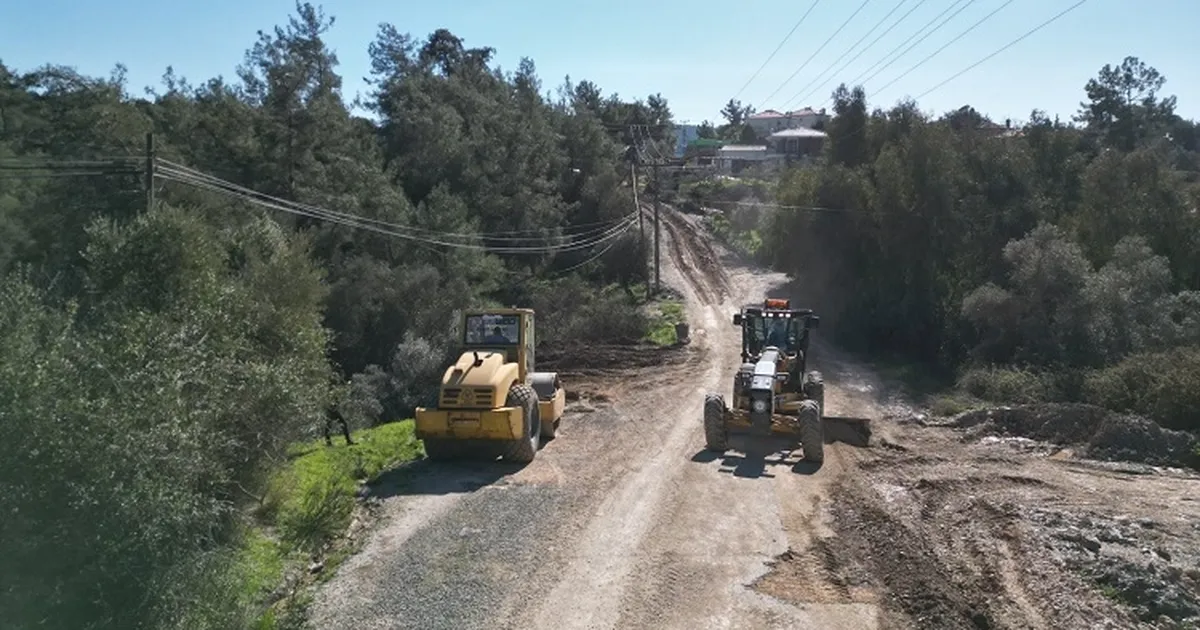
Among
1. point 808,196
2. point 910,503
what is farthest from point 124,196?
point 808,196

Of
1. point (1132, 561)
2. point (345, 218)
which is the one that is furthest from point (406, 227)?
point (1132, 561)

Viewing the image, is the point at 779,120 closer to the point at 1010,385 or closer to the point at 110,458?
the point at 1010,385

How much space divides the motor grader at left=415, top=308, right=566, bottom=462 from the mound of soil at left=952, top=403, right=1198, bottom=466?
10867 millimetres

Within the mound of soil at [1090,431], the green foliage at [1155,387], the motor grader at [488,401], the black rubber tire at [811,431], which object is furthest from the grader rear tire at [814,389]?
the green foliage at [1155,387]

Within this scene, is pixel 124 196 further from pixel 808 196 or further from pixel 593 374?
pixel 808 196

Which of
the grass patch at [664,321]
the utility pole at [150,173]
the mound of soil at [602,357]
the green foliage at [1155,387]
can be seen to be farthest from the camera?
the grass patch at [664,321]

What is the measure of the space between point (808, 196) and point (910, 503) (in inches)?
1070

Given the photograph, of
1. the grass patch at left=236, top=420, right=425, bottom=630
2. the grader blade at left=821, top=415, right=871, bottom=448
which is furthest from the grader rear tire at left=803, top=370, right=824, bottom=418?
the grass patch at left=236, top=420, right=425, bottom=630

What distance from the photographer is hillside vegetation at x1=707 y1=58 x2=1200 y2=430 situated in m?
26.7

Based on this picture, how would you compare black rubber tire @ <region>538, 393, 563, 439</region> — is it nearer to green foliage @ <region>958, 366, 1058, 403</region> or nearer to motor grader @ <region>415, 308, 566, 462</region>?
motor grader @ <region>415, 308, 566, 462</region>

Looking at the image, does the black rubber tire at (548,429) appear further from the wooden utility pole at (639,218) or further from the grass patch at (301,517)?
the wooden utility pole at (639,218)

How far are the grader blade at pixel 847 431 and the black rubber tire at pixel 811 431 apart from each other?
2.58m

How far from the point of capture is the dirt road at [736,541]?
38.9ft

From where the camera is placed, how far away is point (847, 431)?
2145 centimetres
